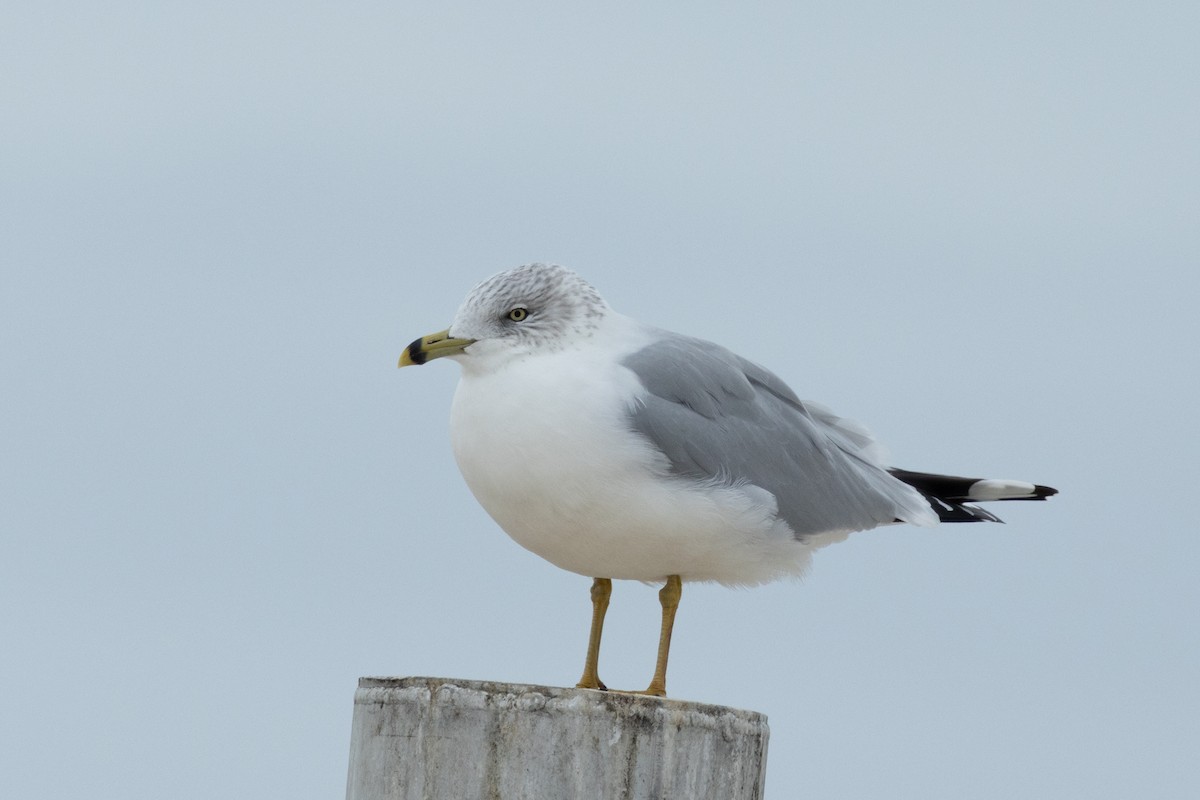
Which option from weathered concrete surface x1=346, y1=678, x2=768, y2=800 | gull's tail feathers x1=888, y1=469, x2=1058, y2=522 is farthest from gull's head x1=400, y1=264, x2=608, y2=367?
gull's tail feathers x1=888, y1=469, x2=1058, y2=522

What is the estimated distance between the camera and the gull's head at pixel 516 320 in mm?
5938

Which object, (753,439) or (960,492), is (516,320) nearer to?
(753,439)

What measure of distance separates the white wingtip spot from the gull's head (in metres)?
2.47

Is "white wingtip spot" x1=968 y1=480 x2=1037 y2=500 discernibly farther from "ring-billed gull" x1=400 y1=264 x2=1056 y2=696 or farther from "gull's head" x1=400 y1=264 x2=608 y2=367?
"gull's head" x1=400 y1=264 x2=608 y2=367

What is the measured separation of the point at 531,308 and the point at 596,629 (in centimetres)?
136

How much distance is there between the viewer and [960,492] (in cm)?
761

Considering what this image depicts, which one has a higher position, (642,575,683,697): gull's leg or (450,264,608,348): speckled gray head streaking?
(450,264,608,348): speckled gray head streaking

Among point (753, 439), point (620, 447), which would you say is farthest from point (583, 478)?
point (753, 439)

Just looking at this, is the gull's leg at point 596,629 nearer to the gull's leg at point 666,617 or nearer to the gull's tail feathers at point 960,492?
the gull's leg at point 666,617

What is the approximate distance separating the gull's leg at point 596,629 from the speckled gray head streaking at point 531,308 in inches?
44.8

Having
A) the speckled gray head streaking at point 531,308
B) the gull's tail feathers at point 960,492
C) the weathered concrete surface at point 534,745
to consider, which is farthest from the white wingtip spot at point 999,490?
the weathered concrete surface at point 534,745

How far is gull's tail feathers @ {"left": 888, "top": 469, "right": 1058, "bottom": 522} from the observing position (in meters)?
7.54

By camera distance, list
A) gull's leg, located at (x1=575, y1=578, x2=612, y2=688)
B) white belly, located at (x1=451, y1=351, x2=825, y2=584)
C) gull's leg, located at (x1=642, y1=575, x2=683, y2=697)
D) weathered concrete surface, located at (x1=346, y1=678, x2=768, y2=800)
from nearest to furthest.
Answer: weathered concrete surface, located at (x1=346, y1=678, x2=768, y2=800) < white belly, located at (x1=451, y1=351, x2=825, y2=584) < gull's leg, located at (x1=642, y1=575, x2=683, y2=697) < gull's leg, located at (x1=575, y1=578, x2=612, y2=688)

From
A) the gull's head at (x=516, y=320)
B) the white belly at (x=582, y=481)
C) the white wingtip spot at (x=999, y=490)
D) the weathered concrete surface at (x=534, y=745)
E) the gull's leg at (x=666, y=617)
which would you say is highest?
the gull's head at (x=516, y=320)
